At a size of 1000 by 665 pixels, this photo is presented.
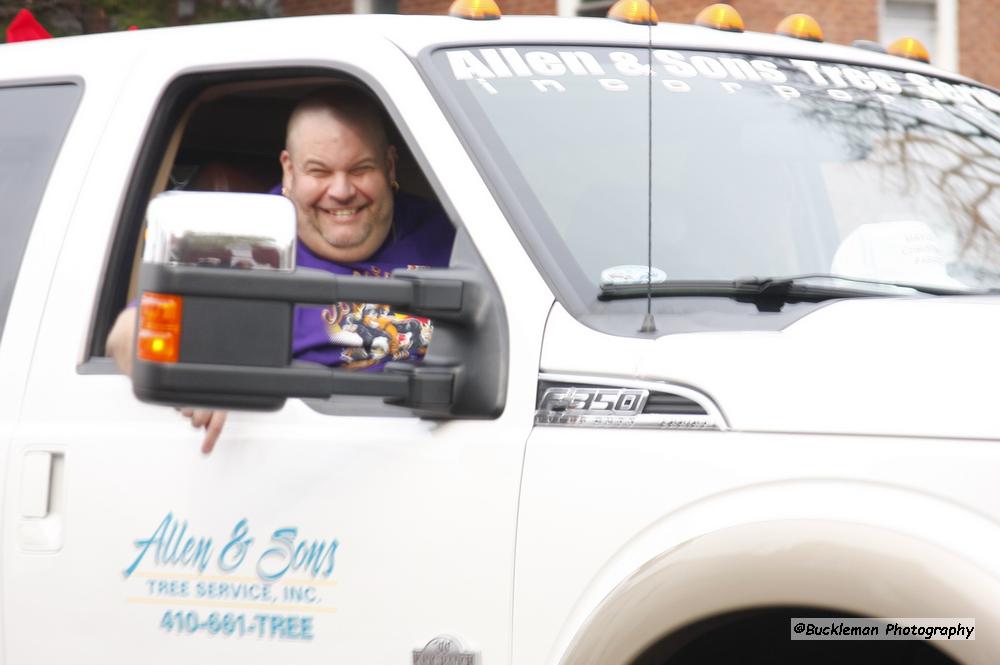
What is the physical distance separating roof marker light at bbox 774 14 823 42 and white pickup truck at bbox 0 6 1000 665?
0.19 m

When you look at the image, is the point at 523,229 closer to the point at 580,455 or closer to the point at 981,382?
the point at 580,455

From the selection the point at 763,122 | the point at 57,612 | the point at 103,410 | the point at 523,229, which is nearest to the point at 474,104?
the point at 523,229

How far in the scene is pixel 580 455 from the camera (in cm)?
214

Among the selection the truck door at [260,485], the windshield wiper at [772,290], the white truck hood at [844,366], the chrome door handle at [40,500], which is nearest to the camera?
the white truck hood at [844,366]

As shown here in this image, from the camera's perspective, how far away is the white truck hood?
1973 mm

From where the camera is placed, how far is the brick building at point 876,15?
1091 cm

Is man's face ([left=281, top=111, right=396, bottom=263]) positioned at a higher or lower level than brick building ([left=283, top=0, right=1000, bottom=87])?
lower

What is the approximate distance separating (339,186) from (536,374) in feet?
2.89

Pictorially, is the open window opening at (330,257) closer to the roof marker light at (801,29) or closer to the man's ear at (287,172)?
the man's ear at (287,172)

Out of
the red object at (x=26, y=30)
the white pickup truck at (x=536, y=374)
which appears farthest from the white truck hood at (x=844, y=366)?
the red object at (x=26, y=30)

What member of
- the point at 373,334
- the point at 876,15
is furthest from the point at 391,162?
the point at 876,15

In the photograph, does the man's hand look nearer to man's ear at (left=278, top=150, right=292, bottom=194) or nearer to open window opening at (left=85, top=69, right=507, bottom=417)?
open window opening at (left=85, top=69, right=507, bottom=417)

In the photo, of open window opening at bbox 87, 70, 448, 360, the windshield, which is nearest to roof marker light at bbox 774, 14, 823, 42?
the windshield

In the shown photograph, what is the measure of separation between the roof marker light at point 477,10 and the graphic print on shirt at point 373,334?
63 cm
